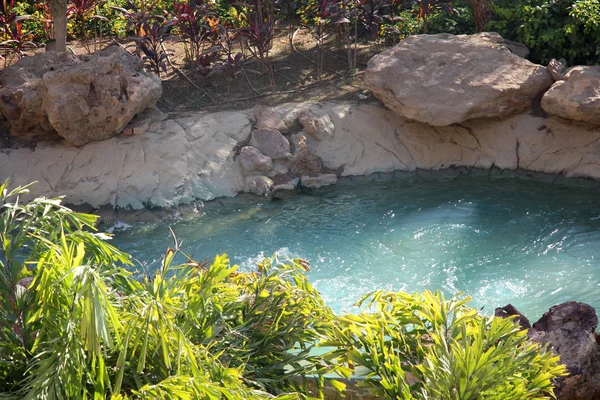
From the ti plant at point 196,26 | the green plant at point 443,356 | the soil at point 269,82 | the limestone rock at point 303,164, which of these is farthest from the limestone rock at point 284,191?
the green plant at point 443,356

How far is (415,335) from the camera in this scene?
3545 mm

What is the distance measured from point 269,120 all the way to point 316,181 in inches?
42.4

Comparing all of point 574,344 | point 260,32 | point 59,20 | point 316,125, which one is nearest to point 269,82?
point 260,32

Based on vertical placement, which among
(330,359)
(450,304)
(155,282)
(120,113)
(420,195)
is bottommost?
(420,195)

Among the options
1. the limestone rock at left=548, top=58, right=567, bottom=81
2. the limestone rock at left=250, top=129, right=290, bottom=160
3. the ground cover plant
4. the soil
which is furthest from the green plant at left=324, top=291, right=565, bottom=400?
the soil

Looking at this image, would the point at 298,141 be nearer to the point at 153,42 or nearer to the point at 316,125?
the point at 316,125

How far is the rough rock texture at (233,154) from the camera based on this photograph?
851 cm

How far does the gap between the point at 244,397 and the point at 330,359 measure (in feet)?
2.19

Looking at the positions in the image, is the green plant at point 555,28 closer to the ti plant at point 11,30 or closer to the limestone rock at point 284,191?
the limestone rock at point 284,191

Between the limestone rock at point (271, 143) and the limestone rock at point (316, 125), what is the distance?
36 centimetres

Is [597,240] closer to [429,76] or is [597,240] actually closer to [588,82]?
[588,82]

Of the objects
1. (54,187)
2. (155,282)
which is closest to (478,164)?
(54,187)

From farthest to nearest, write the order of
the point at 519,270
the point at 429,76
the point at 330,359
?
1. the point at 429,76
2. the point at 519,270
3. the point at 330,359

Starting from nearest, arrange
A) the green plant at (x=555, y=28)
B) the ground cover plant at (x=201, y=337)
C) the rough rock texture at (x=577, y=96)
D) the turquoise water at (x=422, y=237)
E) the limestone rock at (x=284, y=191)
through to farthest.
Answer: the ground cover plant at (x=201, y=337)
the turquoise water at (x=422, y=237)
the rough rock texture at (x=577, y=96)
the limestone rock at (x=284, y=191)
the green plant at (x=555, y=28)
